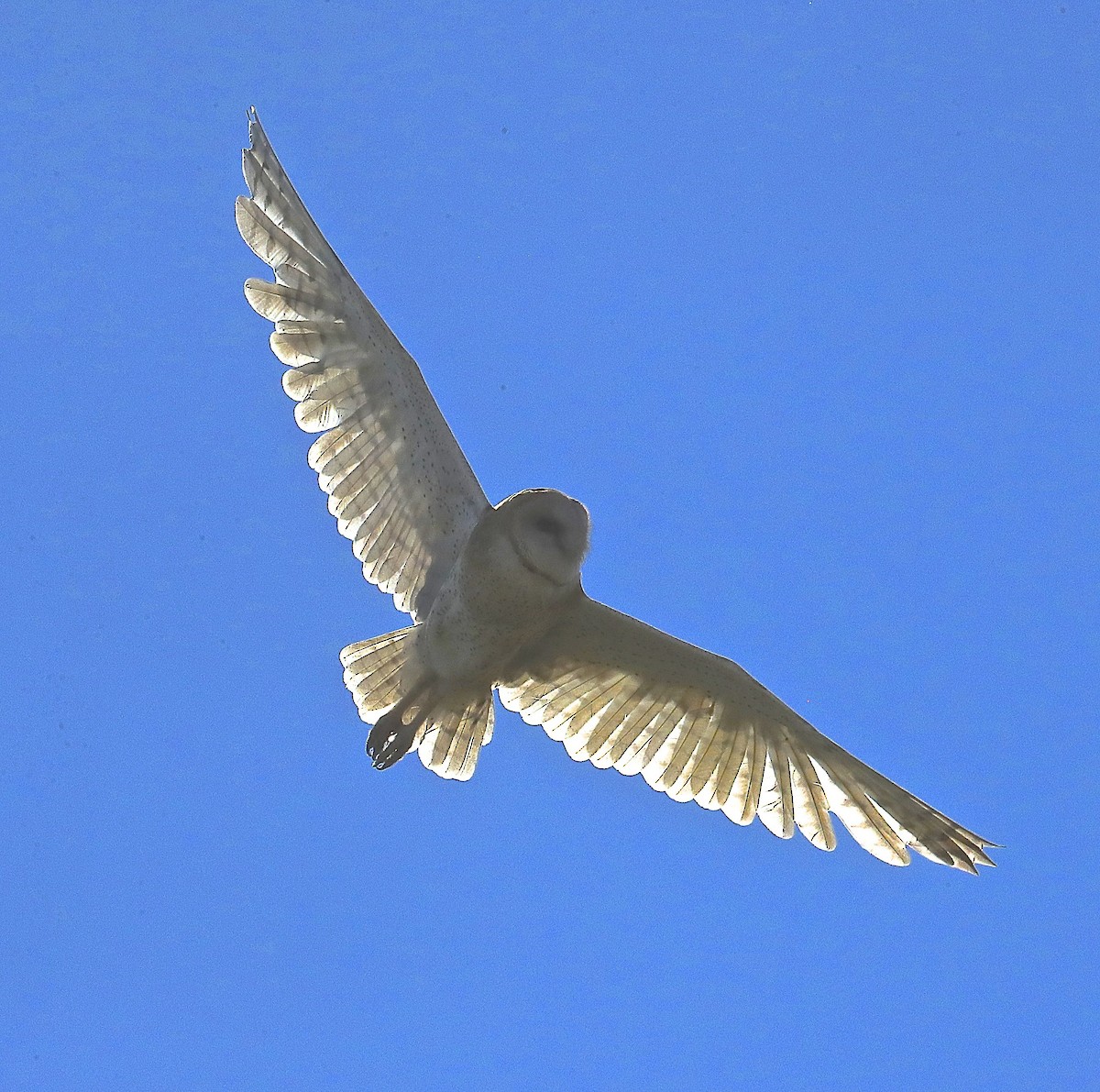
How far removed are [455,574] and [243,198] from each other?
188cm

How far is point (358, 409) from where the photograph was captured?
6.77 meters

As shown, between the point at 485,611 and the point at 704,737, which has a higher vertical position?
the point at 704,737

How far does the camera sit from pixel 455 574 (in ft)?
22.0

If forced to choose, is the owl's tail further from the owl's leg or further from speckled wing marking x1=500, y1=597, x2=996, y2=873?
speckled wing marking x1=500, y1=597, x2=996, y2=873

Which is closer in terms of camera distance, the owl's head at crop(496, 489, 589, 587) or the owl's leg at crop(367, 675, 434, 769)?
the owl's head at crop(496, 489, 589, 587)

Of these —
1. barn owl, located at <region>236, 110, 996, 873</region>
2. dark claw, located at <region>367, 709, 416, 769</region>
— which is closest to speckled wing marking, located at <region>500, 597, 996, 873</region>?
barn owl, located at <region>236, 110, 996, 873</region>

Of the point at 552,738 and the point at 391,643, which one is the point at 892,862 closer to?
the point at 552,738

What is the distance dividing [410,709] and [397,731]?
116 millimetres

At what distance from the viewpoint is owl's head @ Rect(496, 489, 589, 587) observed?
639cm

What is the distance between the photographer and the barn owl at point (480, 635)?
21.5 ft

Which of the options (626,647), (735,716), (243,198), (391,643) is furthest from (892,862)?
(243,198)

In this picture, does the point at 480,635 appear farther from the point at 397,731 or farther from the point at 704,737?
the point at 704,737

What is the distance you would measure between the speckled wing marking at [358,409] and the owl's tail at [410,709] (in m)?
0.27

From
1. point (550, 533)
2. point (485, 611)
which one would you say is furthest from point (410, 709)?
point (550, 533)
